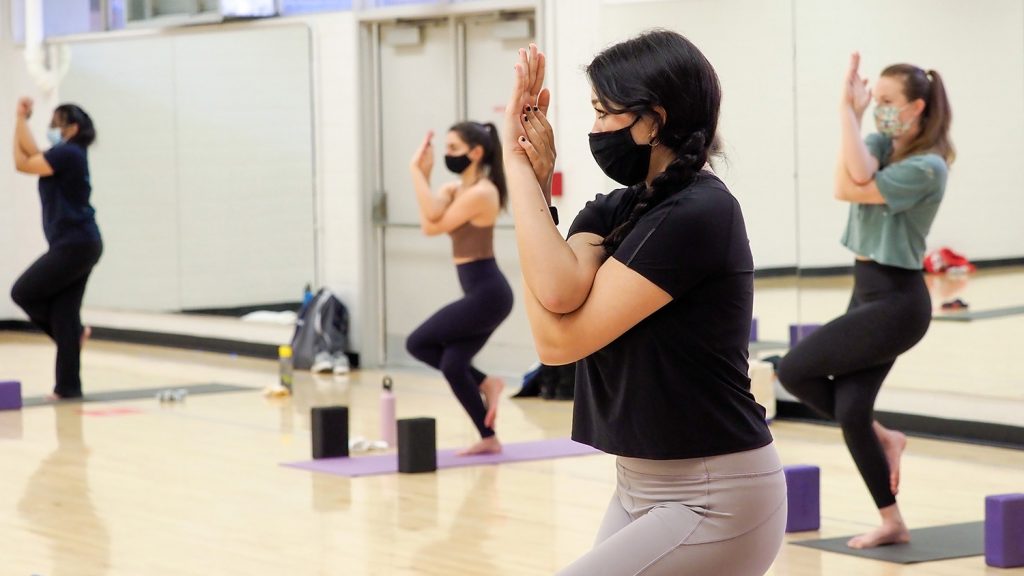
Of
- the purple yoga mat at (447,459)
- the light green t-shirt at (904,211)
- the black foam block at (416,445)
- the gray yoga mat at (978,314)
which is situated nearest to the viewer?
the light green t-shirt at (904,211)

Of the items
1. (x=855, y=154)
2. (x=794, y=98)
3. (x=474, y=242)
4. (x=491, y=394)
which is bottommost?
(x=491, y=394)

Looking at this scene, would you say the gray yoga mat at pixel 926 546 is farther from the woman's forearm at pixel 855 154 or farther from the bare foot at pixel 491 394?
the bare foot at pixel 491 394

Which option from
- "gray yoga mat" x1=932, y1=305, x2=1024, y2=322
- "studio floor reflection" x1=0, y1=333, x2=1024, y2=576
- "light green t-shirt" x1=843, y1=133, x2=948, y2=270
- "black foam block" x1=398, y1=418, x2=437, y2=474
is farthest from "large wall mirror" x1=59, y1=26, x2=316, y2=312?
"light green t-shirt" x1=843, y1=133, x2=948, y2=270

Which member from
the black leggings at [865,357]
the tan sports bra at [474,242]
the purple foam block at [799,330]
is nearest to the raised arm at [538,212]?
the black leggings at [865,357]

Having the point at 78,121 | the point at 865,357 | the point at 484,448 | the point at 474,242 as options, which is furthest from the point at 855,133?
the point at 78,121

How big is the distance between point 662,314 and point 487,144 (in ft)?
15.2

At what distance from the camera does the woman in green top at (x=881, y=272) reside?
454 cm

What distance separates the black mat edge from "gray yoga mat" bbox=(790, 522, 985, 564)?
1.73 meters

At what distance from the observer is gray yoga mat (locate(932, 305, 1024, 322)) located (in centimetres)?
668

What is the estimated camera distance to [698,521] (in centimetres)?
212

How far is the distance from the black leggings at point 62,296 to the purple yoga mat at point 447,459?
8.11 feet

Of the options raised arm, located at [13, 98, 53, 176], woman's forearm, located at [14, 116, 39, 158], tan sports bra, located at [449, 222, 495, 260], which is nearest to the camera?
tan sports bra, located at [449, 222, 495, 260]

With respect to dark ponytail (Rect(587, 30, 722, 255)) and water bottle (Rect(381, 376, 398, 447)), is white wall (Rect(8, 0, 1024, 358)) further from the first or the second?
dark ponytail (Rect(587, 30, 722, 255))

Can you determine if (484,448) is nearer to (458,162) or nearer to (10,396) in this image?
(458,162)
